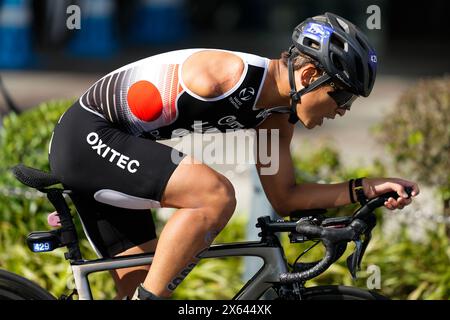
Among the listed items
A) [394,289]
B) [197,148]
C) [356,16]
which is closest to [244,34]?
[356,16]

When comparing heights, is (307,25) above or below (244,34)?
above

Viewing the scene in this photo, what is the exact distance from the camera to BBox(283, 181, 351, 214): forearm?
152 inches

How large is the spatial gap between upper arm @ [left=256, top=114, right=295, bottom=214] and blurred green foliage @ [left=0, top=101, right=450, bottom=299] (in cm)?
144

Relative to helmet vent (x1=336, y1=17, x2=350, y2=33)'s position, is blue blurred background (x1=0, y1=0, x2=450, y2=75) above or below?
below

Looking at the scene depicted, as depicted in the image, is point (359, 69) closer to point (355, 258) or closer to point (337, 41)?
point (337, 41)

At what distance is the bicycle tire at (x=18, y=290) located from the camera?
3904 mm

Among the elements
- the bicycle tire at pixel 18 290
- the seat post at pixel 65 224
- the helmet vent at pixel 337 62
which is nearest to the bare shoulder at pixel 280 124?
the helmet vent at pixel 337 62

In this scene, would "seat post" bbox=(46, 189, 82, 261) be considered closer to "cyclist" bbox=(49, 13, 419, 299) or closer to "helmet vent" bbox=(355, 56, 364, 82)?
"cyclist" bbox=(49, 13, 419, 299)

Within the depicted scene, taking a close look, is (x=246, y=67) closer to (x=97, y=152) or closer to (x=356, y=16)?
(x=97, y=152)

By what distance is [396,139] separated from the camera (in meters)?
6.09

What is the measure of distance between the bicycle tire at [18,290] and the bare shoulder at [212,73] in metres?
1.11

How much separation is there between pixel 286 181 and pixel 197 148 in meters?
2.77

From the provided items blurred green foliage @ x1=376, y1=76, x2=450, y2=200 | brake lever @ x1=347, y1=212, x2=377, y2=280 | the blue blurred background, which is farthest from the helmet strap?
the blue blurred background
